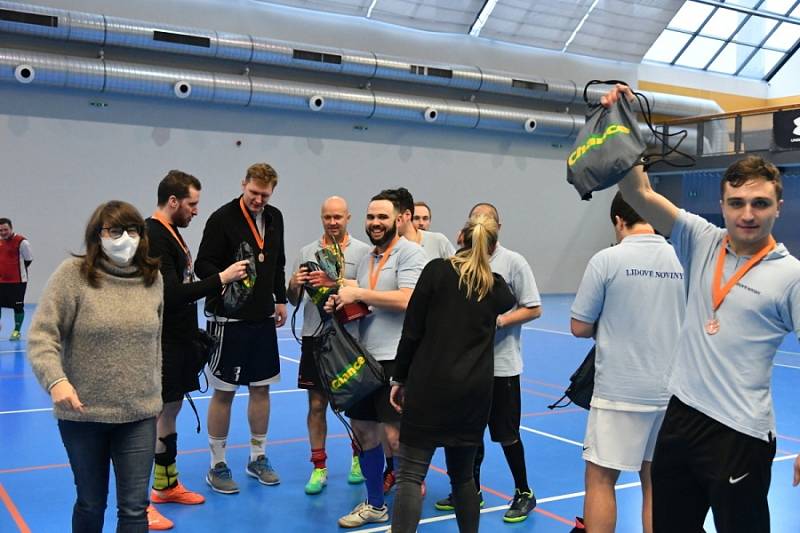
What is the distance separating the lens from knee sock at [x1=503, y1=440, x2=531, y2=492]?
15.8 feet

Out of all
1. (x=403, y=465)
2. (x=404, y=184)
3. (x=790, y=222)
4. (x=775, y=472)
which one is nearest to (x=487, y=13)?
(x=404, y=184)

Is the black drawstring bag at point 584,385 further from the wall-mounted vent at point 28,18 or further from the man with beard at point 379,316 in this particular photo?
the wall-mounted vent at point 28,18

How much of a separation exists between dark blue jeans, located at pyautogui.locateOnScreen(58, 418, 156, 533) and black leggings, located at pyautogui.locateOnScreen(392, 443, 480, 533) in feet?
3.43

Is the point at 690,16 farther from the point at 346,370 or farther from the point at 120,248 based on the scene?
the point at 120,248

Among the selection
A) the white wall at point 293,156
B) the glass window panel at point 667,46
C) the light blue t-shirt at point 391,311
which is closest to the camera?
the light blue t-shirt at point 391,311

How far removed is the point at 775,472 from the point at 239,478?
3.65 metres

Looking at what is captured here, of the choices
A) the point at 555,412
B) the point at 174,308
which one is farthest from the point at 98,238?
the point at 555,412

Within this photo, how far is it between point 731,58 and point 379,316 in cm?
2236

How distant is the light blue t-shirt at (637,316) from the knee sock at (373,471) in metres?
1.48

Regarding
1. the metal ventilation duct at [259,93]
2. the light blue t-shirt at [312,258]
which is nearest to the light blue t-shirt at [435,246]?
the light blue t-shirt at [312,258]

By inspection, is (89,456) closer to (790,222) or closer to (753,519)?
(753,519)

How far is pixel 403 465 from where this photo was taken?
361 centimetres

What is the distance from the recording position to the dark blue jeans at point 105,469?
321 cm

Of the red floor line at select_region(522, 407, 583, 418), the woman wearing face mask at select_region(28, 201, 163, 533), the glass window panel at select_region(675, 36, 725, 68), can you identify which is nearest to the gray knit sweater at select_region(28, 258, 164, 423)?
the woman wearing face mask at select_region(28, 201, 163, 533)
